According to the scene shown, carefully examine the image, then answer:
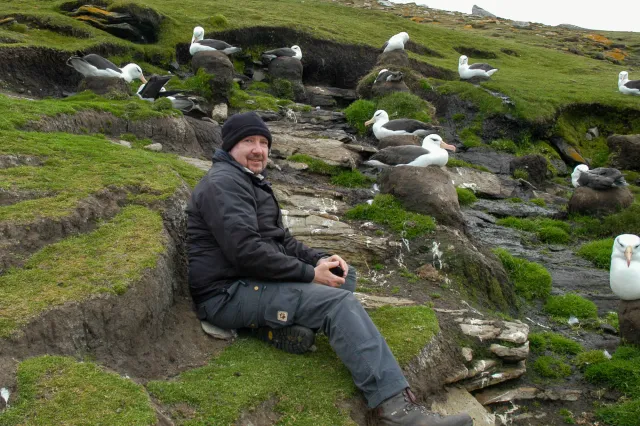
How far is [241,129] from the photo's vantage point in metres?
6.96

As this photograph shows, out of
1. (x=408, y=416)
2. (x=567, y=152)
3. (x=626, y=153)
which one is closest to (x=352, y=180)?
(x=408, y=416)

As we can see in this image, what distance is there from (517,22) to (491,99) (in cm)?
3973

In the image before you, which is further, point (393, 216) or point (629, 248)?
point (393, 216)

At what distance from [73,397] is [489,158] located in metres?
18.9

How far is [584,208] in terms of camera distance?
55.7 feet

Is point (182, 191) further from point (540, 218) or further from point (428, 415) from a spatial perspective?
point (540, 218)

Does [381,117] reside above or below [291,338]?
above

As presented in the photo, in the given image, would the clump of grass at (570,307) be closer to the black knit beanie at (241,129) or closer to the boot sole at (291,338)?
the boot sole at (291,338)

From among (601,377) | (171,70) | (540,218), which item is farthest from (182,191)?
(171,70)

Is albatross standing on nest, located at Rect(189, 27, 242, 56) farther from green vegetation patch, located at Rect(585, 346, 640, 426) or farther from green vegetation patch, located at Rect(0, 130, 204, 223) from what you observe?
green vegetation patch, located at Rect(585, 346, 640, 426)

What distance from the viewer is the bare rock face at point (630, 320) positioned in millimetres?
9195

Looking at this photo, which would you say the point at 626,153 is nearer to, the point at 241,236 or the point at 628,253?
the point at 628,253

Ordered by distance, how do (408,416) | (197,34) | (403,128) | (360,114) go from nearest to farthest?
(408,416), (403,128), (360,114), (197,34)

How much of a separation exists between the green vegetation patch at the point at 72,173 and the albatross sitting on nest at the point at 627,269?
21.4 ft
